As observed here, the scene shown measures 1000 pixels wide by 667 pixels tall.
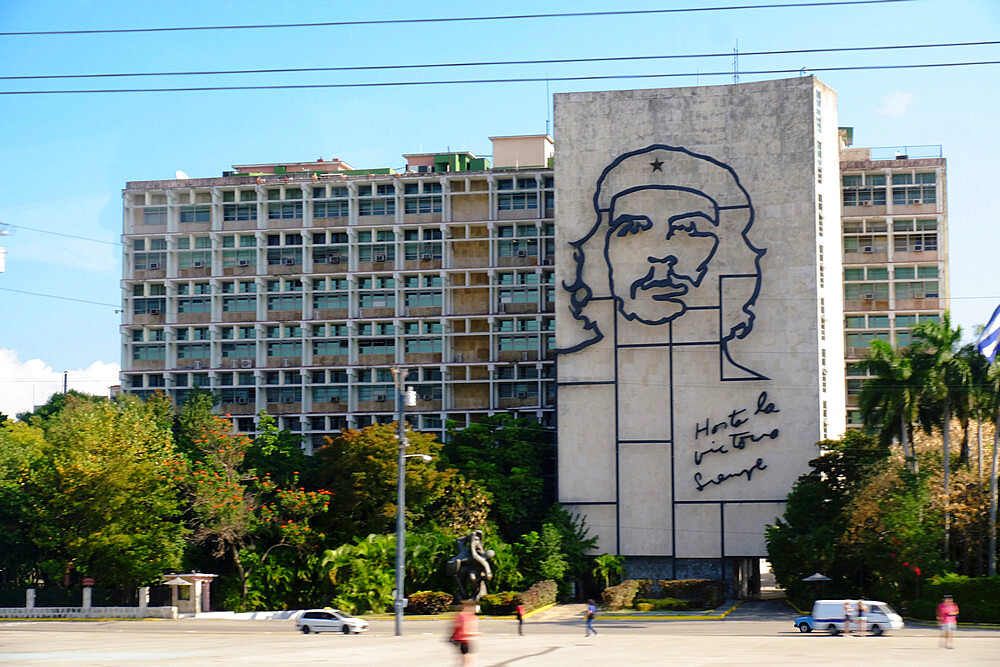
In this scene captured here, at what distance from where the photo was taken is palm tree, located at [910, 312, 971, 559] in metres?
62.9

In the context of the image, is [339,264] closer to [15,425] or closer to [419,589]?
[15,425]

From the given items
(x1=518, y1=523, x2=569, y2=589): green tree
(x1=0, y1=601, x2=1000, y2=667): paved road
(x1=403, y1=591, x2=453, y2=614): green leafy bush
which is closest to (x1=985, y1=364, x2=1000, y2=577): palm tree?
(x1=0, y1=601, x2=1000, y2=667): paved road

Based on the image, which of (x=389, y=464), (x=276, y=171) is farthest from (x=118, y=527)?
(x=276, y=171)

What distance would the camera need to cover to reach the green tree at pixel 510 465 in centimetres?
7862

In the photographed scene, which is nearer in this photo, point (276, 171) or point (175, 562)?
point (175, 562)

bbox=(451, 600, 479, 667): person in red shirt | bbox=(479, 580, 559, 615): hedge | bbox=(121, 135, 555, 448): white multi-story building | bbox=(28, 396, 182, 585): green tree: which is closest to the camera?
bbox=(451, 600, 479, 667): person in red shirt

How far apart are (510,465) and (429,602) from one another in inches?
677

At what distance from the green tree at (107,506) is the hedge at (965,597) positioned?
41.0 metres

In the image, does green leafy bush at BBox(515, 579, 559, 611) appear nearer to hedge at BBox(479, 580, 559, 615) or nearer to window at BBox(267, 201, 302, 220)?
hedge at BBox(479, 580, 559, 615)

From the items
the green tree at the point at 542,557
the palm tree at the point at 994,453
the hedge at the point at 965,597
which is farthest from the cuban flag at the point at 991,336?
the green tree at the point at 542,557

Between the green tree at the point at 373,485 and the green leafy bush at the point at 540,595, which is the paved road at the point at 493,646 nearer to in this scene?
the green leafy bush at the point at 540,595

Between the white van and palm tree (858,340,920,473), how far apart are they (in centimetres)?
1461

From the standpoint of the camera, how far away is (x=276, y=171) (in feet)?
363

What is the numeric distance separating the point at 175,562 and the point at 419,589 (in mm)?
14261
